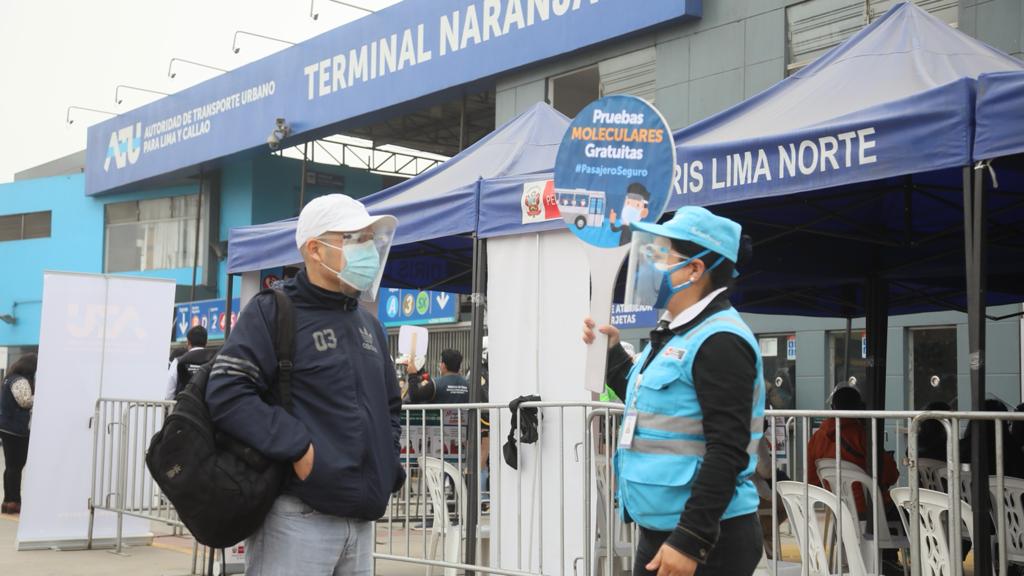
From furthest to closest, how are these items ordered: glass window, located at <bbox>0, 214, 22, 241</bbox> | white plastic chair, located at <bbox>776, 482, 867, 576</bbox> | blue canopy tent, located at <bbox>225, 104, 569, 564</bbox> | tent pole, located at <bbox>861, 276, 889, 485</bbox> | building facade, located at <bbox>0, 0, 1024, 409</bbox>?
glass window, located at <bbox>0, 214, 22, 241</bbox> < building facade, located at <bbox>0, 0, 1024, 409</bbox> < tent pole, located at <bbox>861, 276, 889, 485</bbox> < blue canopy tent, located at <bbox>225, 104, 569, 564</bbox> < white plastic chair, located at <bbox>776, 482, 867, 576</bbox>

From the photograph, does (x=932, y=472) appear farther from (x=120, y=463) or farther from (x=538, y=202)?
(x=120, y=463)

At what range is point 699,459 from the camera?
3318mm

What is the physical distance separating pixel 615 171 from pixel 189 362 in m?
6.75

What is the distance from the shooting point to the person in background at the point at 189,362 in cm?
1079

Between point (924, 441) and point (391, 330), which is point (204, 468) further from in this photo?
point (391, 330)

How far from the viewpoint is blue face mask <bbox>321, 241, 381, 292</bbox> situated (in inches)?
154

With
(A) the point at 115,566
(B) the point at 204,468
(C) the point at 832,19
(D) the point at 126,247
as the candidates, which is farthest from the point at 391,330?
(B) the point at 204,468

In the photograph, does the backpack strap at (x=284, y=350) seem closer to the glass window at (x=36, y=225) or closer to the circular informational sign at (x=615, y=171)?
the circular informational sign at (x=615, y=171)

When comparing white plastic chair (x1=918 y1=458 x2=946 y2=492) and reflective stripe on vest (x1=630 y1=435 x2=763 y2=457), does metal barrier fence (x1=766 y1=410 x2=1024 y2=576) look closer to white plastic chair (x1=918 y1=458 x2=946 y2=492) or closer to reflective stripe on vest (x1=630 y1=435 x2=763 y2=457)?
white plastic chair (x1=918 y1=458 x2=946 y2=492)

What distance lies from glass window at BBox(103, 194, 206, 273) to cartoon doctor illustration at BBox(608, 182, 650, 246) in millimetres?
27400

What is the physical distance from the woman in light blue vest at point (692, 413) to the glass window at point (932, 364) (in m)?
12.8

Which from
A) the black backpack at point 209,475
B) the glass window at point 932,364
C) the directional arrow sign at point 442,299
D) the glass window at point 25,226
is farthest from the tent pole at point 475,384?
the glass window at point 25,226

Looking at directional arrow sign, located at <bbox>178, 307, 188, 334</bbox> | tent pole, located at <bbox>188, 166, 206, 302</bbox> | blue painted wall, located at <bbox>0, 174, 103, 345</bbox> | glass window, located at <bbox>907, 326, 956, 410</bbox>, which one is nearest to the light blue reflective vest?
glass window, located at <bbox>907, 326, 956, 410</bbox>

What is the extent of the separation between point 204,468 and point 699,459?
5.01 ft
